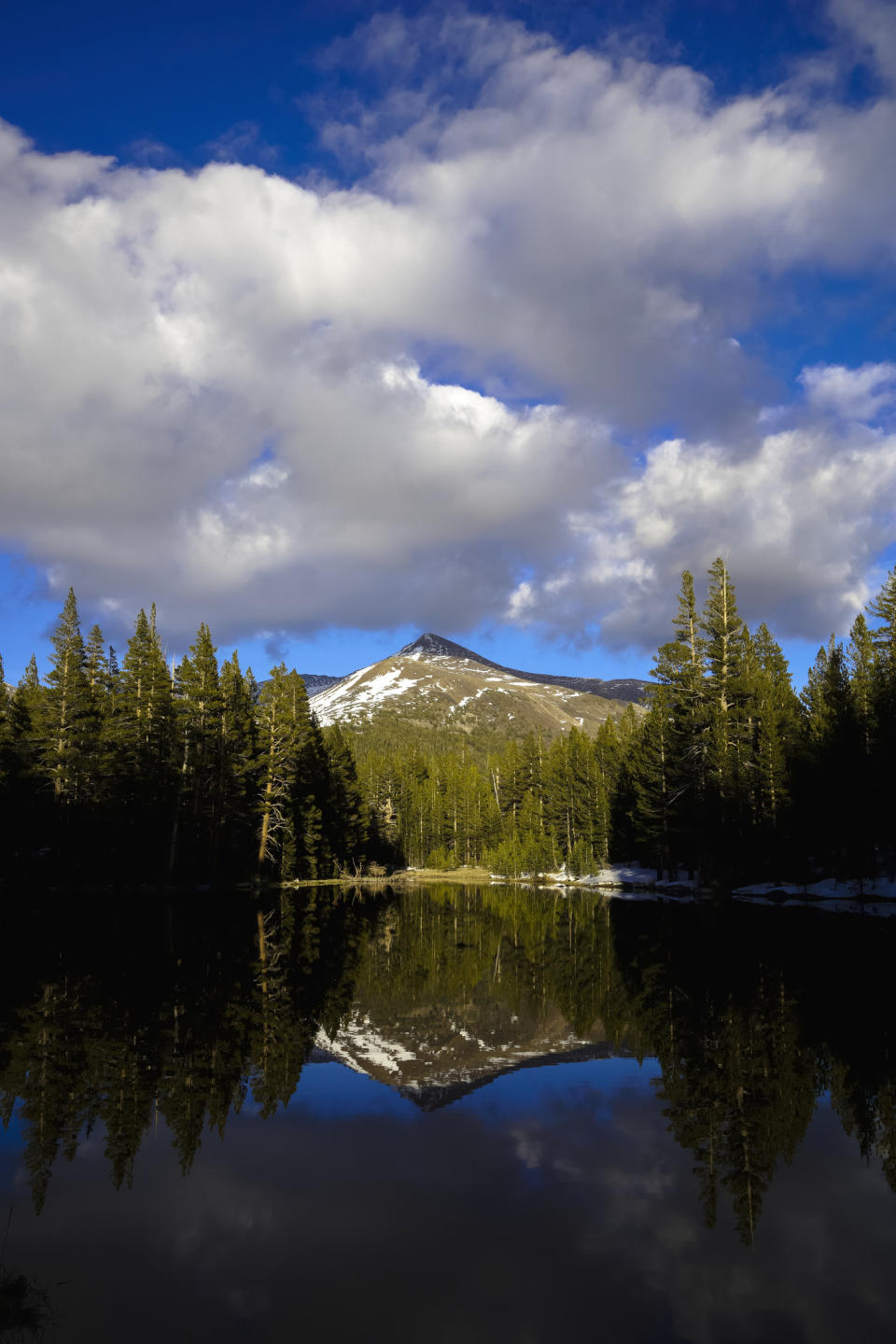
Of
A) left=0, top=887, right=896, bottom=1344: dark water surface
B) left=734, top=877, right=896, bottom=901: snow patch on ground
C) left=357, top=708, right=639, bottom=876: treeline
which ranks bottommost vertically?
left=734, top=877, right=896, bottom=901: snow patch on ground

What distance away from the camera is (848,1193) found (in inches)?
314

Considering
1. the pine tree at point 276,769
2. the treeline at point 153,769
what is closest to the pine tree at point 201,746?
the treeline at point 153,769

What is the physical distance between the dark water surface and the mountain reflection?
0.08 meters

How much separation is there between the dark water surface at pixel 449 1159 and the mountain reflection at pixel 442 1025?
0.25 ft

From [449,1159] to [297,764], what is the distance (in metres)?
58.9

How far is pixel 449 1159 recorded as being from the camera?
913cm

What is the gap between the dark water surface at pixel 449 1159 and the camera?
616 cm

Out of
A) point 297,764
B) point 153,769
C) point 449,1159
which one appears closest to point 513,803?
point 297,764

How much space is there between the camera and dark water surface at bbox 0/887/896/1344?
20.2ft

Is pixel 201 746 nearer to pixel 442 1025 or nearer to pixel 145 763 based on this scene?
pixel 145 763

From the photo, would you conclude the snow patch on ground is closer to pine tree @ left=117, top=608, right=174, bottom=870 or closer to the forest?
the forest

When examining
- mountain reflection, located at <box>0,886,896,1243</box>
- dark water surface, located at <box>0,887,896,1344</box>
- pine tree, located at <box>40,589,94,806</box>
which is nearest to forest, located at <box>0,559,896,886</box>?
pine tree, located at <box>40,589,94,806</box>

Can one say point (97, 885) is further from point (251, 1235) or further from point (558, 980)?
point (251, 1235)

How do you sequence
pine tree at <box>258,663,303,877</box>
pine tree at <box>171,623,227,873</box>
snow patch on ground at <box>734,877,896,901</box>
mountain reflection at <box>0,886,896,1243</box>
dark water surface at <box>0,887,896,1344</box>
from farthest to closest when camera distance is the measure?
pine tree at <box>258,663,303,877</box> → pine tree at <box>171,623,227,873</box> → snow patch on ground at <box>734,877,896,901</box> → mountain reflection at <box>0,886,896,1243</box> → dark water surface at <box>0,887,896,1344</box>
